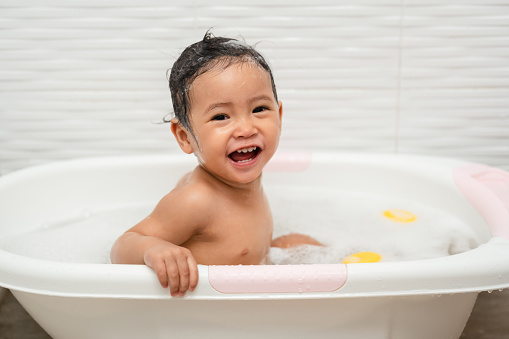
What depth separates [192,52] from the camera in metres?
1.19

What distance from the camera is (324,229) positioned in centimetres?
153

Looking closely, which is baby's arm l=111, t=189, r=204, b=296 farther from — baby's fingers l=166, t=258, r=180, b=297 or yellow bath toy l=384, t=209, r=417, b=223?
yellow bath toy l=384, t=209, r=417, b=223

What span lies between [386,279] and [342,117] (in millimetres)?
856

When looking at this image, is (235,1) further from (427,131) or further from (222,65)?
(427,131)

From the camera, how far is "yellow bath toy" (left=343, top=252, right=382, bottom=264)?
1353 mm

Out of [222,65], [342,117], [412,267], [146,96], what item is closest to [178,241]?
[222,65]

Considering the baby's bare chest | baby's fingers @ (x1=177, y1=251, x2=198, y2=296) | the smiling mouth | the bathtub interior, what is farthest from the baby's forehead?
the bathtub interior

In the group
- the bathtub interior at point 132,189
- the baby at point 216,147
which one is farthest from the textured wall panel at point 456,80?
the baby at point 216,147

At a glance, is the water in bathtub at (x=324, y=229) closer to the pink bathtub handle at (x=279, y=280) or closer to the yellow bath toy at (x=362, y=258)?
the yellow bath toy at (x=362, y=258)

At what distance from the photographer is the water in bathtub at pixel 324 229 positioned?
4.55 feet

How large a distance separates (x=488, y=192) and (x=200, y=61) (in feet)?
2.48

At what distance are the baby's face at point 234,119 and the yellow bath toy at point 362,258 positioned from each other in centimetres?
36

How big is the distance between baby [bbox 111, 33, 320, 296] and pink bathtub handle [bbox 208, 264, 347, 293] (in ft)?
0.64

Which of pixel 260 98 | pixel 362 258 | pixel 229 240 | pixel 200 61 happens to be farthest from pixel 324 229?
pixel 200 61
